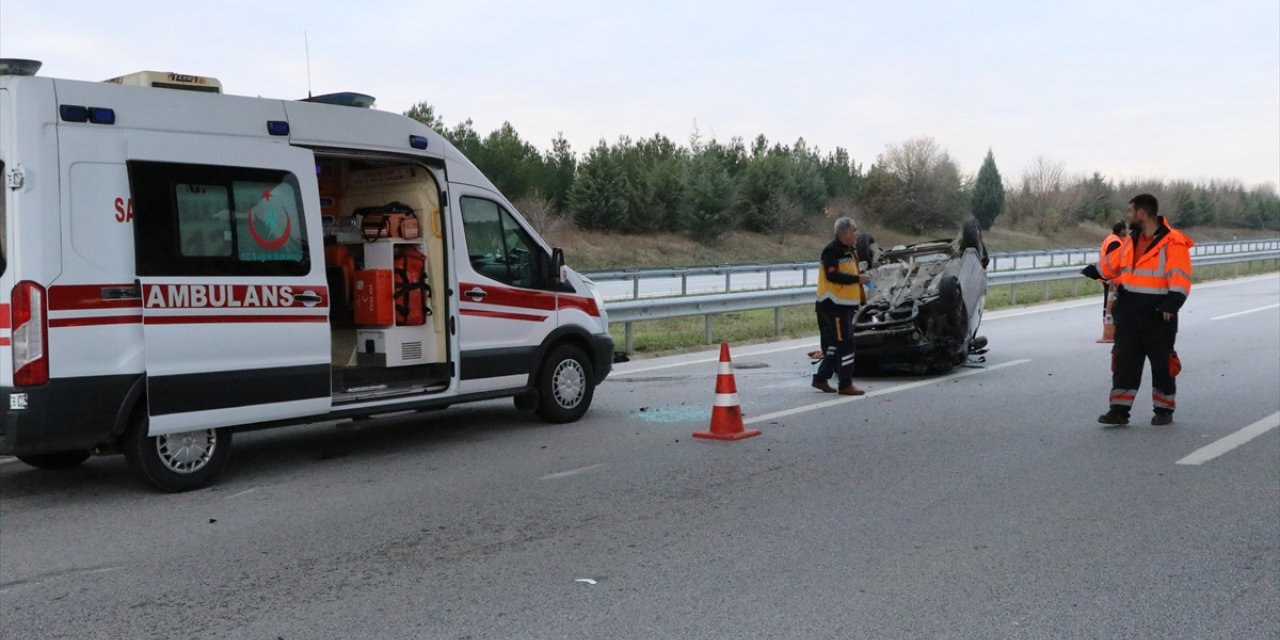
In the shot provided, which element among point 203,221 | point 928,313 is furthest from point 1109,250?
point 203,221

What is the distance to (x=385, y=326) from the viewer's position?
845 cm

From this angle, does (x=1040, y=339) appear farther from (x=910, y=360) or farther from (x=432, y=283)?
(x=432, y=283)

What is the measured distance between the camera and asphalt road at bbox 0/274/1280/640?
443 cm

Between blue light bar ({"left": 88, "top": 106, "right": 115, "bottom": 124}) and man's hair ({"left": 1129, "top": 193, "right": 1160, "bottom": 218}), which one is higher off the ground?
blue light bar ({"left": 88, "top": 106, "right": 115, "bottom": 124})

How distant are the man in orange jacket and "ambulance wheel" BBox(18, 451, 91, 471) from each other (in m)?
7.83

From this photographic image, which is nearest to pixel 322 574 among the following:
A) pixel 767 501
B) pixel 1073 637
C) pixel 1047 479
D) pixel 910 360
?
pixel 767 501

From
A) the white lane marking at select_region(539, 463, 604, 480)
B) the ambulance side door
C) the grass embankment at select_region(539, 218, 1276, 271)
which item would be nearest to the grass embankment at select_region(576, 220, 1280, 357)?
the grass embankment at select_region(539, 218, 1276, 271)

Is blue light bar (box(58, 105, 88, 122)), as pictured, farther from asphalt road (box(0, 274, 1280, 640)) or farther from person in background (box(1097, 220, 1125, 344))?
person in background (box(1097, 220, 1125, 344))

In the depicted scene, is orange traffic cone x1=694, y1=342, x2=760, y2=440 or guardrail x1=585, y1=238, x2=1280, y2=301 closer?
orange traffic cone x1=694, y1=342, x2=760, y2=440

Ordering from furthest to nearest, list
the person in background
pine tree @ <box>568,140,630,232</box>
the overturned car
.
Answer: pine tree @ <box>568,140,630,232</box>, the person in background, the overturned car

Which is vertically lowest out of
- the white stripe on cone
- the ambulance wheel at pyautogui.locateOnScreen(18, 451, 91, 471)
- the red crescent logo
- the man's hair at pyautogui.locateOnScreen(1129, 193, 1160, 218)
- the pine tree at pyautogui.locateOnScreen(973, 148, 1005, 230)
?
the ambulance wheel at pyautogui.locateOnScreen(18, 451, 91, 471)

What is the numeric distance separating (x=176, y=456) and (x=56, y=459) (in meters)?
1.22

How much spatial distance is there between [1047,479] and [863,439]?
1.70 metres

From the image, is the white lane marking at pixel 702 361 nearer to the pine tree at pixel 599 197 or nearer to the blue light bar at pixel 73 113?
the blue light bar at pixel 73 113
